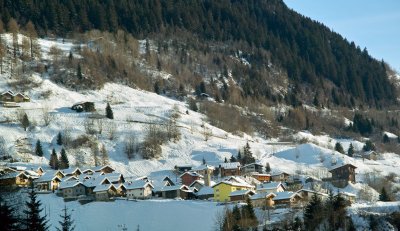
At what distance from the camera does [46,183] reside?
231 feet

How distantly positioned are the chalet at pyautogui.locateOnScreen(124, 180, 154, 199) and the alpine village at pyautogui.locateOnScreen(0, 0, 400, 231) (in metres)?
0.19

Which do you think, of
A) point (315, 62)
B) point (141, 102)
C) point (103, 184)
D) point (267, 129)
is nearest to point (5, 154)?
point (103, 184)

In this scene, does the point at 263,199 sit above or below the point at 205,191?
below

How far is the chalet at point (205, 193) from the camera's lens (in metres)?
70.4

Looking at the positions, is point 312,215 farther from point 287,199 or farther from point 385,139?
point 385,139

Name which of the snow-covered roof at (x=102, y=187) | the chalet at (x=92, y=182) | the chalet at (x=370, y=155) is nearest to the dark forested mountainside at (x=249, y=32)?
the chalet at (x=370, y=155)

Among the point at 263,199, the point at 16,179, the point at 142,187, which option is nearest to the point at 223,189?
the point at 263,199

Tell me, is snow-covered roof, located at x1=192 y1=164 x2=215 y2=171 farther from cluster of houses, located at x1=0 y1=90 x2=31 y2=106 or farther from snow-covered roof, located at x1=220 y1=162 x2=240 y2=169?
cluster of houses, located at x1=0 y1=90 x2=31 y2=106

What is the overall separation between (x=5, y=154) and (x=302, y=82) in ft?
337

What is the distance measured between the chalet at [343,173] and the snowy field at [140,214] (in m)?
25.9

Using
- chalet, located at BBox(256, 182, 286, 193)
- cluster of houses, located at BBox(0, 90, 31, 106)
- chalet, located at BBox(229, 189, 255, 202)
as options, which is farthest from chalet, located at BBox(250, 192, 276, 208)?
cluster of houses, located at BBox(0, 90, 31, 106)

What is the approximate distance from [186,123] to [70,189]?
36.0 metres

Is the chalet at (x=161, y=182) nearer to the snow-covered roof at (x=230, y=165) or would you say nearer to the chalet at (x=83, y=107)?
the snow-covered roof at (x=230, y=165)

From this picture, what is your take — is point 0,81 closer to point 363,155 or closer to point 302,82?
point 363,155
